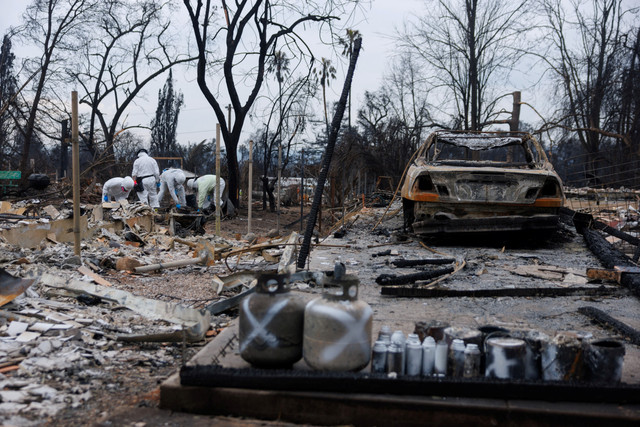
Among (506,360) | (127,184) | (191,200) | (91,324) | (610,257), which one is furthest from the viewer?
(191,200)

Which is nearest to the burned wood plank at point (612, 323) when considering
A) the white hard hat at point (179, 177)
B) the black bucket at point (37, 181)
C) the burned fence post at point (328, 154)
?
→ the burned fence post at point (328, 154)

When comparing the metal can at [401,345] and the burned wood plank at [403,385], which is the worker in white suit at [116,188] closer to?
the burned wood plank at [403,385]

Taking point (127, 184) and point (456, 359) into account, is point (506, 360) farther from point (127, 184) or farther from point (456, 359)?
point (127, 184)

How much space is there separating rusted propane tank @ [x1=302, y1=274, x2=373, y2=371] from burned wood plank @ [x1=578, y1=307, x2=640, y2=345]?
5.99 ft

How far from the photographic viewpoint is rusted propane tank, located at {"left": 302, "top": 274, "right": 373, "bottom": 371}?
94.4 inches

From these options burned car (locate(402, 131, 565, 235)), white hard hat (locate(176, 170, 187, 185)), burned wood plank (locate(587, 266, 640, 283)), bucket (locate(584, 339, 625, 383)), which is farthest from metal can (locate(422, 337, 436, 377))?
white hard hat (locate(176, 170, 187, 185))

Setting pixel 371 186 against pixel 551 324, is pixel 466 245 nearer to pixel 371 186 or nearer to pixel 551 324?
pixel 551 324

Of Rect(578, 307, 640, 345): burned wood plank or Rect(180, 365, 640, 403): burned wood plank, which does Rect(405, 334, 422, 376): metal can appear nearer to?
Rect(180, 365, 640, 403): burned wood plank

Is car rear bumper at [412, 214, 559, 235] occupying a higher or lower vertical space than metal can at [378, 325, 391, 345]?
higher

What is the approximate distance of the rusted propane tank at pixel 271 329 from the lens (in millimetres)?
2475

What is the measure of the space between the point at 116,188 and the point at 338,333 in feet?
43.6

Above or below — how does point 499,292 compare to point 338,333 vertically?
below

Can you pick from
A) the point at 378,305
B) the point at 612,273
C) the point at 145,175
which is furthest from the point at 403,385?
the point at 145,175

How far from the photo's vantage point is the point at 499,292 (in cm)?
459
